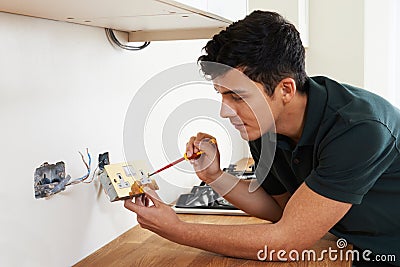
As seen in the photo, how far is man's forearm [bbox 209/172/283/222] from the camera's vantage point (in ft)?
5.38

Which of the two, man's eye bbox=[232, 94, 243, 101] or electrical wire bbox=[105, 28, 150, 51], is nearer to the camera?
man's eye bbox=[232, 94, 243, 101]

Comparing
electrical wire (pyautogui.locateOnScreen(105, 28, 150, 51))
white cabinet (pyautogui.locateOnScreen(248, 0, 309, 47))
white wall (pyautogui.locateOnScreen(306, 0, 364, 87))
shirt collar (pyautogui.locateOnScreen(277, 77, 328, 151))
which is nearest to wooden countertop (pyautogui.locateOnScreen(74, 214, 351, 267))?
shirt collar (pyautogui.locateOnScreen(277, 77, 328, 151))

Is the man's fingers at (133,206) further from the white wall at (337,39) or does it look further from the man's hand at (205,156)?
the white wall at (337,39)

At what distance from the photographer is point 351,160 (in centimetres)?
127

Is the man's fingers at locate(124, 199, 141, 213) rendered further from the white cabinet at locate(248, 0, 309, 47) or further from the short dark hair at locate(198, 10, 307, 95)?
the white cabinet at locate(248, 0, 309, 47)

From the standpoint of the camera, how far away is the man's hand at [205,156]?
5.12 ft

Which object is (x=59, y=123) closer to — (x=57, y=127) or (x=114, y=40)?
(x=57, y=127)

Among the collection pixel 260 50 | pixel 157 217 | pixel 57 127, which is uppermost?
pixel 260 50

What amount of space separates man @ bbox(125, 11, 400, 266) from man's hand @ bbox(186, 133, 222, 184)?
176mm

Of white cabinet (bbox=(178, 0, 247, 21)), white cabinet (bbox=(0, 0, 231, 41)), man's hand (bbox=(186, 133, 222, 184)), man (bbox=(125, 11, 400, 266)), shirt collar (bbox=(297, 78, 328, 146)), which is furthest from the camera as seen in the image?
man's hand (bbox=(186, 133, 222, 184))

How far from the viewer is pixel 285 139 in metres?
1.53

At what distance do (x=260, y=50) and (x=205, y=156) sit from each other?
1.24 ft

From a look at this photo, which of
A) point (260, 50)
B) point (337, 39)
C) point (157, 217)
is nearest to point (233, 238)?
point (157, 217)

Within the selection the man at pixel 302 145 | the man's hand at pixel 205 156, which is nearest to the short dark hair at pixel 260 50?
the man at pixel 302 145
